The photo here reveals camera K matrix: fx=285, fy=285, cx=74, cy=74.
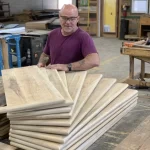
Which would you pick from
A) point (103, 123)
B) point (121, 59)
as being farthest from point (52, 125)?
point (121, 59)

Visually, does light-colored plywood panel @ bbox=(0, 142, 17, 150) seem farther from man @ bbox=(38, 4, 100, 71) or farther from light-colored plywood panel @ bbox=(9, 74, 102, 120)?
man @ bbox=(38, 4, 100, 71)

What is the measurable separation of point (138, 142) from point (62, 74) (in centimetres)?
84

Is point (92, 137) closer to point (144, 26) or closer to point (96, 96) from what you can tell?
point (96, 96)

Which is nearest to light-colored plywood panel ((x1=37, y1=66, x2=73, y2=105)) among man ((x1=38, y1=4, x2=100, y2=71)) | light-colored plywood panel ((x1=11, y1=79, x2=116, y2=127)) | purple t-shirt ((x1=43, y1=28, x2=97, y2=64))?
light-colored plywood panel ((x1=11, y1=79, x2=116, y2=127))

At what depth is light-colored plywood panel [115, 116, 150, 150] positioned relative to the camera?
159cm

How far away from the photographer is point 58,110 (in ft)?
4.66

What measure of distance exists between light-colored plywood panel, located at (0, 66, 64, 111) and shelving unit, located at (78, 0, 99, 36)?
403 inches

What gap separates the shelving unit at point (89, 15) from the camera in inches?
476

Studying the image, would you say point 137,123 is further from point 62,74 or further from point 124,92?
point 62,74

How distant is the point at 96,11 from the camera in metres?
12.0

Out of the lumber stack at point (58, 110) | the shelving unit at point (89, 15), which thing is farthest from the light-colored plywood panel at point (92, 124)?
the shelving unit at point (89, 15)

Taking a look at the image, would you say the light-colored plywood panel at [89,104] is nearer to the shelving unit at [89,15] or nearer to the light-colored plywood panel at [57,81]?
the light-colored plywood panel at [57,81]

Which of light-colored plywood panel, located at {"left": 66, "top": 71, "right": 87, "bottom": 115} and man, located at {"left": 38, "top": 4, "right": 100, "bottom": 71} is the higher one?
man, located at {"left": 38, "top": 4, "right": 100, "bottom": 71}

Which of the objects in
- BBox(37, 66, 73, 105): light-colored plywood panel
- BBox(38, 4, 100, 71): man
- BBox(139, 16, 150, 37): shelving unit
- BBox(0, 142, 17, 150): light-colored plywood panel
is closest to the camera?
BBox(0, 142, 17, 150): light-colored plywood panel
